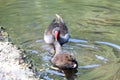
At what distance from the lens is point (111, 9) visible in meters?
12.1

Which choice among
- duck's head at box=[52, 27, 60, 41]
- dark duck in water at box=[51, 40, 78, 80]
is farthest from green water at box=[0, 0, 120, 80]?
duck's head at box=[52, 27, 60, 41]

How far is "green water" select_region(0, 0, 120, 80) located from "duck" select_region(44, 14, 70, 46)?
17 cm

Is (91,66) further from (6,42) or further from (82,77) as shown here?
(6,42)

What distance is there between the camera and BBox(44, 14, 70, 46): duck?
360 inches

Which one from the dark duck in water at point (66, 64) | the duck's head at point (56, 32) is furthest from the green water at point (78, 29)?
the duck's head at point (56, 32)

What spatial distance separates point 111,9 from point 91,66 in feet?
17.0

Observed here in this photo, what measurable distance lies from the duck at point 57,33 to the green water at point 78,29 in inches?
6.6

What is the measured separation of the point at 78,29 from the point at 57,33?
102cm

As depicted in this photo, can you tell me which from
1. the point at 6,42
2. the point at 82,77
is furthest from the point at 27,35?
the point at 82,77

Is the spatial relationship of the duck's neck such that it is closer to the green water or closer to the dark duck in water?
the green water

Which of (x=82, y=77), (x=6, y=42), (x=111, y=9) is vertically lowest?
(x=111, y=9)

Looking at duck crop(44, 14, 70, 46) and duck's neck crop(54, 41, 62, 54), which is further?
duck crop(44, 14, 70, 46)

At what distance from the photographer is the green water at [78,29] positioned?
7340 millimetres

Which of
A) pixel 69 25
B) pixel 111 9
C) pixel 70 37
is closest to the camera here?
pixel 70 37
